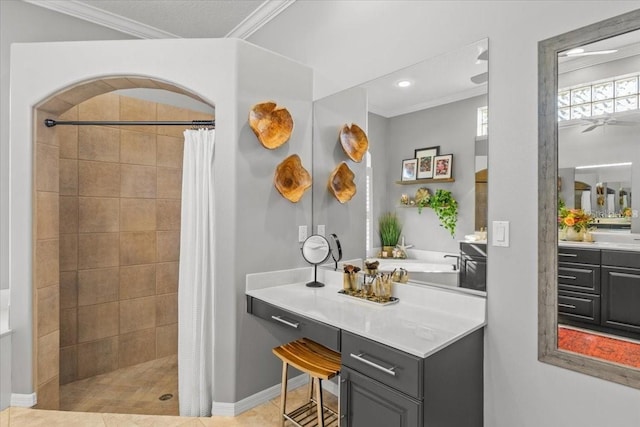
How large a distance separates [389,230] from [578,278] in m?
1.00

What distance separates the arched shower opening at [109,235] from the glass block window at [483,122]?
191cm

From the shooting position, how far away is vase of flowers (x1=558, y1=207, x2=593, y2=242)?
57.1 inches

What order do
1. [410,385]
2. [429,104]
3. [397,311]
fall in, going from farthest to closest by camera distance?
[429,104] → [397,311] → [410,385]

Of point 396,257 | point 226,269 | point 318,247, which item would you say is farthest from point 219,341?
point 396,257

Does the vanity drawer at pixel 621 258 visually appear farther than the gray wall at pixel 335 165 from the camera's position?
No

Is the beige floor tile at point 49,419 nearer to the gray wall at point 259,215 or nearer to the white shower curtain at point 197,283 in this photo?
the white shower curtain at point 197,283

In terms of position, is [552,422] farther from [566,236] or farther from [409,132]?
[409,132]

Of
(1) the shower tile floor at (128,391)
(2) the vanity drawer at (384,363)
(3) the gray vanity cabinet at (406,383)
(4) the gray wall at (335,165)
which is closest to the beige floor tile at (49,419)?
(1) the shower tile floor at (128,391)

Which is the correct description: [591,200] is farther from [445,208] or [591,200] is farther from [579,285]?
[445,208]

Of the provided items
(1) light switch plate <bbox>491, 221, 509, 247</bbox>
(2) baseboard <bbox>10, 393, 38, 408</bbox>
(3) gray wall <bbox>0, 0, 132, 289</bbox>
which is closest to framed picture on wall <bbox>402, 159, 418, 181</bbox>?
(1) light switch plate <bbox>491, 221, 509, 247</bbox>

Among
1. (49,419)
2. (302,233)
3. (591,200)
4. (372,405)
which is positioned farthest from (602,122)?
(49,419)

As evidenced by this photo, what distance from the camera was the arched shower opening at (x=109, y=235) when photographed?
2.49 metres

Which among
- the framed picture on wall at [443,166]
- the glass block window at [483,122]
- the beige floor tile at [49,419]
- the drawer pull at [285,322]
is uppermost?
the glass block window at [483,122]

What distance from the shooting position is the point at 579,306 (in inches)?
58.2
